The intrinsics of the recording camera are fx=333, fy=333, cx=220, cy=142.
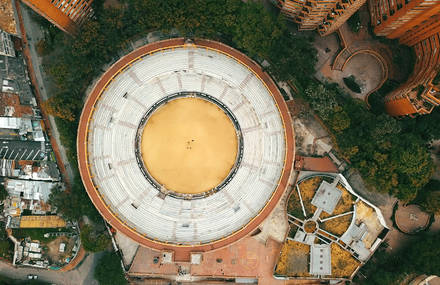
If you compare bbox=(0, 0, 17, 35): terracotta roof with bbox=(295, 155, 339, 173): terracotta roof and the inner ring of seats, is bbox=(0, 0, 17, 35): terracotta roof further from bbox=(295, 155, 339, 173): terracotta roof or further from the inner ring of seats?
bbox=(295, 155, 339, 173): terracotta roof

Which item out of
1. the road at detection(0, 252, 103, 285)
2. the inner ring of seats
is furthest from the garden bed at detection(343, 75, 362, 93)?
the road at detection(0, 252, 103, 285)

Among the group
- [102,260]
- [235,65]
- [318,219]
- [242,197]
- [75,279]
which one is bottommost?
[75,279]

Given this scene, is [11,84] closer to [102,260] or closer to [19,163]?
[19,163]

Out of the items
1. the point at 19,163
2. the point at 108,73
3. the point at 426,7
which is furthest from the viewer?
the point at 19,163

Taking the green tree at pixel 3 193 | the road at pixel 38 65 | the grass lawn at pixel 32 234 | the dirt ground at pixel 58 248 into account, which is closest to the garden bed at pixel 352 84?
the road at pixel 38 65

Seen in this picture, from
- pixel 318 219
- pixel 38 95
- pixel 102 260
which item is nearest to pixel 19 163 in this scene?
pixel 38 95

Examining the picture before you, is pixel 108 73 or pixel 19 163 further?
pixel 19 163
